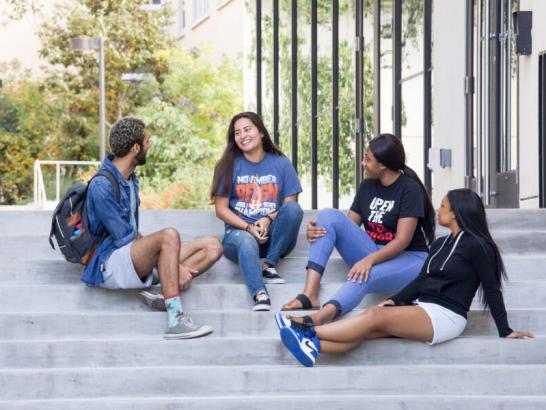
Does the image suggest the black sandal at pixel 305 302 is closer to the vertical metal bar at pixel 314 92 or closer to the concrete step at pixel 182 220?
the concrete step at pixel 182 220

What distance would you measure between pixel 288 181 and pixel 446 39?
19.1 feet

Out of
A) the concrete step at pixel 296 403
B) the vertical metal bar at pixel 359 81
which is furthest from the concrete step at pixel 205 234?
the vertical metal bar at pixel 359 81

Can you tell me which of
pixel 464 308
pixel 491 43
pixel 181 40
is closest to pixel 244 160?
pixel 464 308

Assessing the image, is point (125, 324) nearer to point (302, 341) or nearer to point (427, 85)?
point (302, 341)

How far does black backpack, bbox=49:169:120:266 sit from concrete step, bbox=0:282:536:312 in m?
0.23

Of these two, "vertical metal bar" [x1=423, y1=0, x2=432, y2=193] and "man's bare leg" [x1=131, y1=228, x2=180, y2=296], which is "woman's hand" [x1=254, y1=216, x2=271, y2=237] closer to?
"man's bare leg" [x1=131, y1=228, x2=180, y2=296]

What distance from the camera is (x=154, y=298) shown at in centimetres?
680

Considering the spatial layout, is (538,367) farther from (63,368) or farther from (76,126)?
(76,126)

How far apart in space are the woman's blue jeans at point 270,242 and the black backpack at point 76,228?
0.74 metres

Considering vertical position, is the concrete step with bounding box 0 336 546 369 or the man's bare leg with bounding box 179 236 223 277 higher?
the man's bare leg with bounding box 179 236 223 277

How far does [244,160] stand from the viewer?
24.7 feet

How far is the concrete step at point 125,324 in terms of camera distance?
22.0 ft

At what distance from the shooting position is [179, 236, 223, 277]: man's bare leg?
7.07 m

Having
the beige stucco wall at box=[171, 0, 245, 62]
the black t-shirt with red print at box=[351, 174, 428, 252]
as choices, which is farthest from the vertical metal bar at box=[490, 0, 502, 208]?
the beige stucco wall at box=[171, 0, 245, 62]
